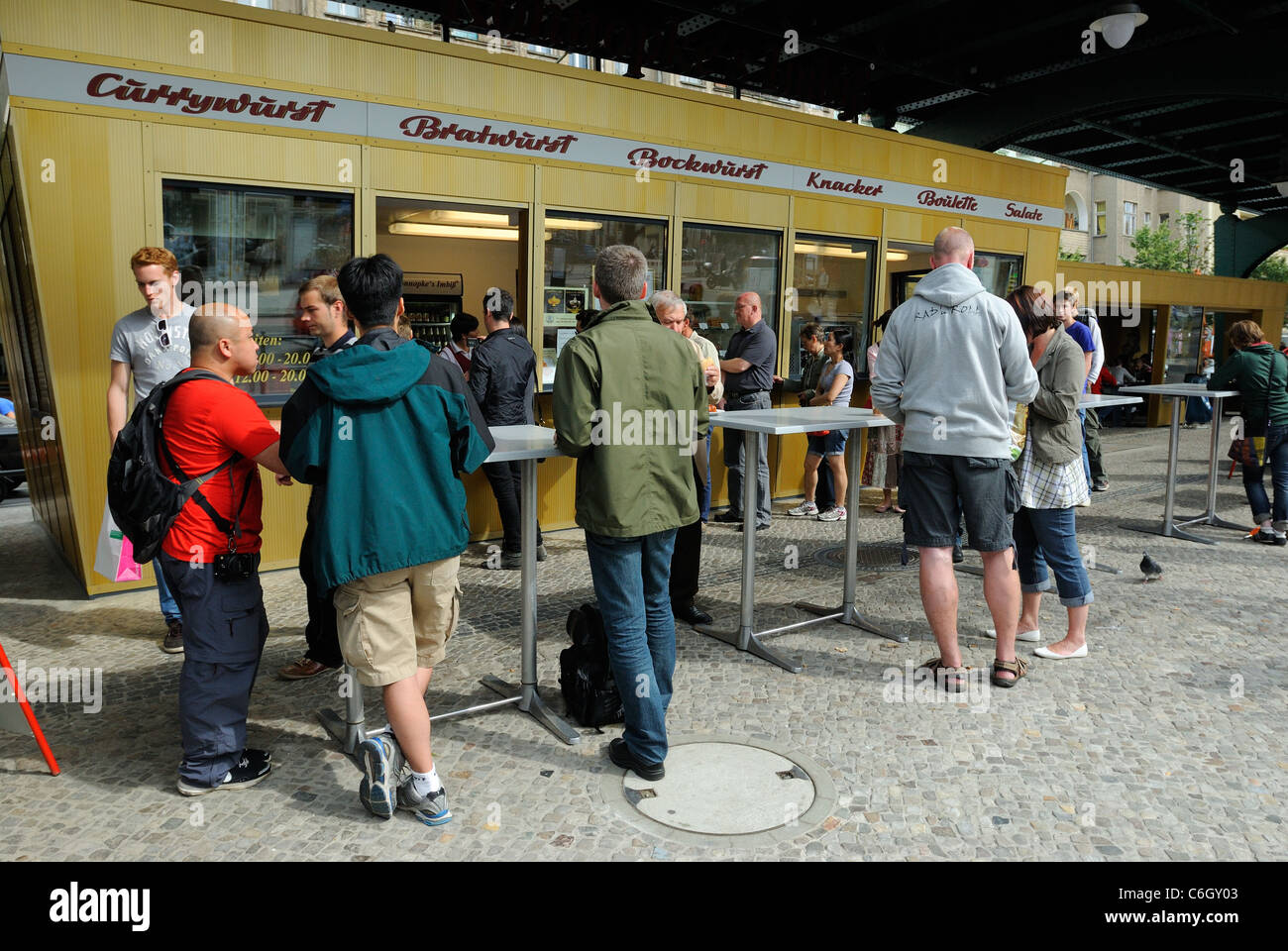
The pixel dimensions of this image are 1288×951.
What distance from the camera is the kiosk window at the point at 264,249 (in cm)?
586

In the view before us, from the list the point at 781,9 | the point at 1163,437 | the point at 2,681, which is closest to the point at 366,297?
the point at 2,681

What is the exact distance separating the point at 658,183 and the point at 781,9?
3.28 metres

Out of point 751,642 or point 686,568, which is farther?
point 686,568

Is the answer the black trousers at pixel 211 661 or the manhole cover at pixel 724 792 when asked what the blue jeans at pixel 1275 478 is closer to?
the manhole cover at pixel 724 792

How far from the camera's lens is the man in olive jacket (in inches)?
129

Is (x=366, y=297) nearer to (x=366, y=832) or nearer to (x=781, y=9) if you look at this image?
(x=366, y=832)

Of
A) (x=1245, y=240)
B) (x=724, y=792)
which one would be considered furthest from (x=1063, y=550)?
(x=1245, y=240)

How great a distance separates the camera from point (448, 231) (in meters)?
9.41

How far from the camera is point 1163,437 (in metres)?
15.5

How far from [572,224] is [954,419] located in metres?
4.28

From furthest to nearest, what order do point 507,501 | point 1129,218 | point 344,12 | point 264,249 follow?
1. point 1129,218
2. point 344,12
3. point 507,501
4. point 264,249

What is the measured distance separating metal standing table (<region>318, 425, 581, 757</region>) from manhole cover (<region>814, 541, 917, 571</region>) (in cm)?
315

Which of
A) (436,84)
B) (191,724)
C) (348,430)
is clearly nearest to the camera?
(348,430)

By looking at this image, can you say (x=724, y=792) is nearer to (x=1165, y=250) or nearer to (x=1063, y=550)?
(x=1063, y=550)
